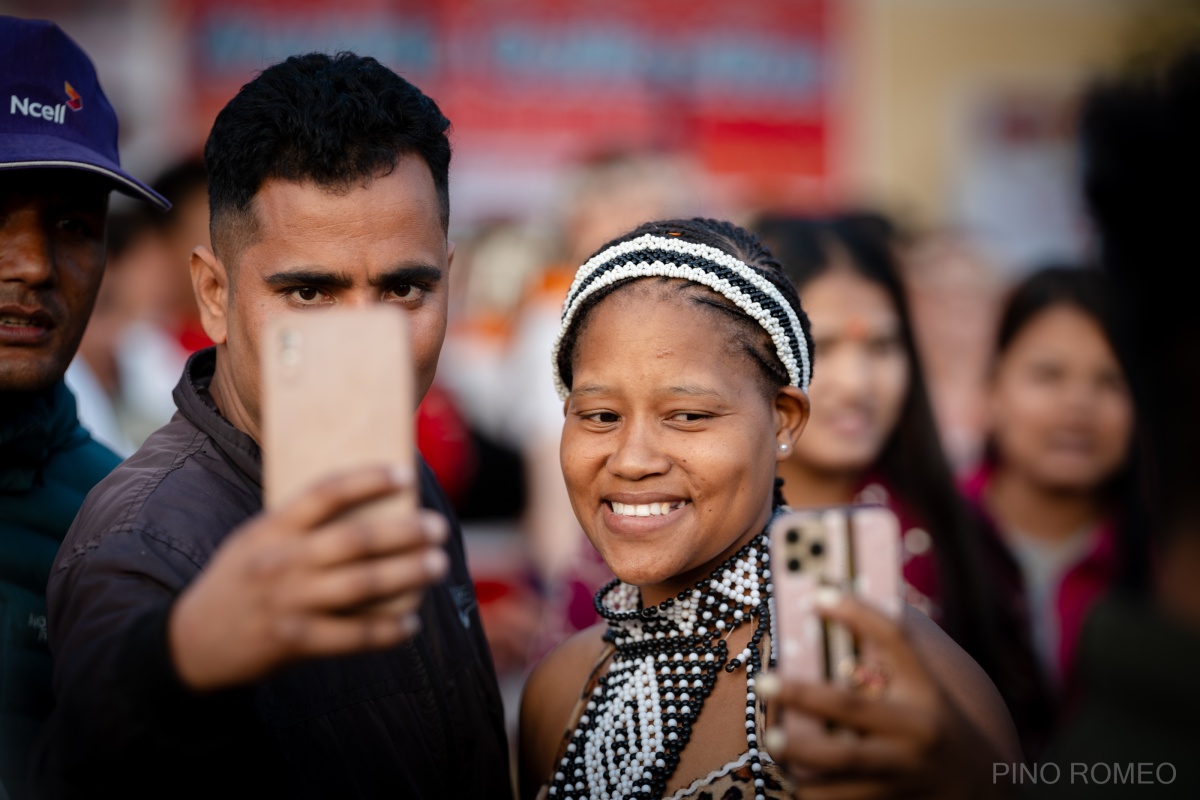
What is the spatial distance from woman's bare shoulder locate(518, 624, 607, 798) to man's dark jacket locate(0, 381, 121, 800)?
3.44 feet

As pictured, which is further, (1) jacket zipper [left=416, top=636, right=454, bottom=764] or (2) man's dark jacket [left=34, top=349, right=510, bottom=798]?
(1) jacket zipper [left=416, top=636, right=454, bottom=764]

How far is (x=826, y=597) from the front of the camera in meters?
1.51

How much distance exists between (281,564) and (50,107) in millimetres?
1683

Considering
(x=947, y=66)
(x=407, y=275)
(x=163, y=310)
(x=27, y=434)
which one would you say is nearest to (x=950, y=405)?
(x=947, y=66)

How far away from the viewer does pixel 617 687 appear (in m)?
2.43

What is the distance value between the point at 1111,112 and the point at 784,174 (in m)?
7.26

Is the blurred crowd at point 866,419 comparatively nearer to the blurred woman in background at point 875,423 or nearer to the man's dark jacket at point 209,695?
the blurred woman in background at point 875,423

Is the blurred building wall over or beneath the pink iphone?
over

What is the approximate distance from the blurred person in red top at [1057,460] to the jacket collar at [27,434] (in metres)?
3.09

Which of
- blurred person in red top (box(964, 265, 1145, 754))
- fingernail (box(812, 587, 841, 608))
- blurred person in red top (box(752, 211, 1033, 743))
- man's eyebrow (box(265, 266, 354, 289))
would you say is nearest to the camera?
fingernail (box(812, 587, 841, 608))

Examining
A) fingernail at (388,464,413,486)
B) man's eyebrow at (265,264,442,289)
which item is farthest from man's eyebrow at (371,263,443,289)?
fingernail at (388,464,413,486)

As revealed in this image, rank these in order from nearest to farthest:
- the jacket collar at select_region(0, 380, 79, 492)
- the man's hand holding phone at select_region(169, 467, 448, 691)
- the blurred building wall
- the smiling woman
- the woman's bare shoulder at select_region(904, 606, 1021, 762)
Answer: the man's hand holding phone at select_region(169, 467, 448, 691), the woman's bare shoulder at select_region(904, 606, 1021, 762), the smiling woman, the jacket collar at select_region(0, 380, 79, 492), the blurred building wall

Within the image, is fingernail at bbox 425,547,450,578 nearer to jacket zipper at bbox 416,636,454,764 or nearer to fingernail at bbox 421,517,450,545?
fingernail at bbox 421,517,450,545

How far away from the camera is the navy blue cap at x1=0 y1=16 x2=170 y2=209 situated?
244 centimetres
